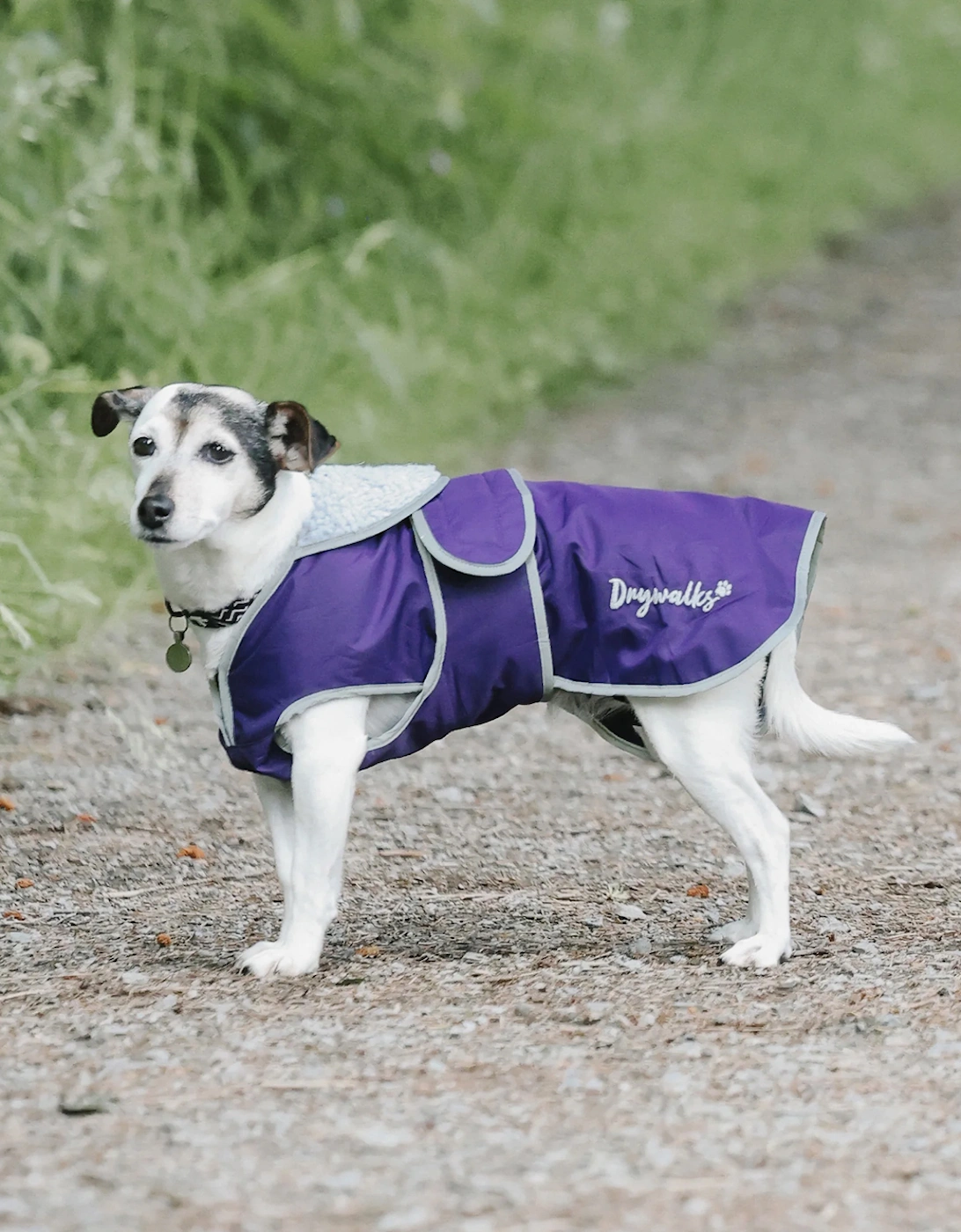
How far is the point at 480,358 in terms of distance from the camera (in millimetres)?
9352

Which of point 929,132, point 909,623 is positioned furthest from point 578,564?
point 929,132

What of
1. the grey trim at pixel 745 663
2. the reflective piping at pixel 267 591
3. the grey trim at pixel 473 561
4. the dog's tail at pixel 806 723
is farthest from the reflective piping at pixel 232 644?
the dog's tail at pixel 806 723

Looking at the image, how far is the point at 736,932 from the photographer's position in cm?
370

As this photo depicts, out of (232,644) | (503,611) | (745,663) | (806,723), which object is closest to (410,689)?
(503,611)

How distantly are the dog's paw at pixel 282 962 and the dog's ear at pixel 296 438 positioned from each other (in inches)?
35.4

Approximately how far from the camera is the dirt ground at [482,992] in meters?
2.49

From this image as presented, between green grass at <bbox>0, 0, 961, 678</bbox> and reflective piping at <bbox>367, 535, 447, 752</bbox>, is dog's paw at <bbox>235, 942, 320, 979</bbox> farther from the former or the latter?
green grass at <bbox>0, 0, 961, 678</bbox>

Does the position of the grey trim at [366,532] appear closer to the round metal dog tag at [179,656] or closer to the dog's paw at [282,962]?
the round metal dog tag at [179,656]

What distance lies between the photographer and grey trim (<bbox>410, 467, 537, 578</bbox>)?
11.0 feet

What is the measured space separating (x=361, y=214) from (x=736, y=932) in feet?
19.6

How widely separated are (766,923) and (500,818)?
3.90 feet

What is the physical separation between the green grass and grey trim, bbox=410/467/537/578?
1888mm

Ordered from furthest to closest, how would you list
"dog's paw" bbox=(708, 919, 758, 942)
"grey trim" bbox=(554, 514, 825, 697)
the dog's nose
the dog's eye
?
"dog's paw" bbox=(708, 919, 758, 942) → "grey trim" bbox=(554, 514, 825, 697) → the dog's eye → the dog's nose

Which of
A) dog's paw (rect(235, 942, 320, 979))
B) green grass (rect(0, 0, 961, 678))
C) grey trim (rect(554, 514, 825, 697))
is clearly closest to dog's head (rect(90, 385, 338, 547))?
grey trim (rect(554, 514, 825, 697))
